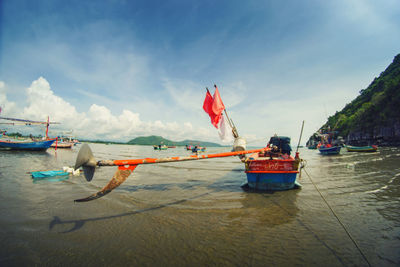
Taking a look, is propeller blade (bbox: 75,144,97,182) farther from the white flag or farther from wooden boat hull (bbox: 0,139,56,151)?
wooden boat hull (bbox: 0,139,56,151)

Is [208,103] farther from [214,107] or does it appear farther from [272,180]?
[272,180]

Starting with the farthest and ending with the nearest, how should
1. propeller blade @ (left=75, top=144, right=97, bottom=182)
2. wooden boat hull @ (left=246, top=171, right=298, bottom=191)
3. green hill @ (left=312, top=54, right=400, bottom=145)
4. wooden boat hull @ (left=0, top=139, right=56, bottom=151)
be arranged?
green hill @ (left=312, top=54, right=400, bottom=145), wooden boat hull @ (left=0, top=139, right=56, bottom=151), wooden boat hull @ (left=246, top=171, right=298, bottom=191), propeller blade @ (left=75, top=144, right=97, bottom=182)

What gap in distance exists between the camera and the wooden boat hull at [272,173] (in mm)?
8016

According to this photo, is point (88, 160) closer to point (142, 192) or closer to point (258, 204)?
point (142, 192)

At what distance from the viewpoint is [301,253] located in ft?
11.6

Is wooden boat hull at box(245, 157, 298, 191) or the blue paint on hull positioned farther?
the blue paint on hull

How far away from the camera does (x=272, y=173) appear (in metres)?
8.26

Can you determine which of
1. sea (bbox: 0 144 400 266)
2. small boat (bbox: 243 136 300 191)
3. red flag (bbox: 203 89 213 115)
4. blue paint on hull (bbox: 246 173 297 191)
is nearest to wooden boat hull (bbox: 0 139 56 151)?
sea (bbox: 0 144 400 266)

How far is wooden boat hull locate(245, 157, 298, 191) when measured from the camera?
8.02 metres

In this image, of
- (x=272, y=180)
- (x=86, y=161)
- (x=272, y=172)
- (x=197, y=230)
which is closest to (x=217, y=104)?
(x=272, y=172)

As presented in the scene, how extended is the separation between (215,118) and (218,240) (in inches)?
249

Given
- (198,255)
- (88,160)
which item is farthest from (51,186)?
(198,255)

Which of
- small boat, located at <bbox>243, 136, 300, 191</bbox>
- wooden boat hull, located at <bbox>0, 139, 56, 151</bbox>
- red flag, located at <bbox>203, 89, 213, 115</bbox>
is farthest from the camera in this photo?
wooden boat hull, located at <bbox>0, 139, 56, 151</bbox>

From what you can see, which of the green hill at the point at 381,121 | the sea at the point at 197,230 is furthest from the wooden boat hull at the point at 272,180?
the green hill at the point at 381,121
